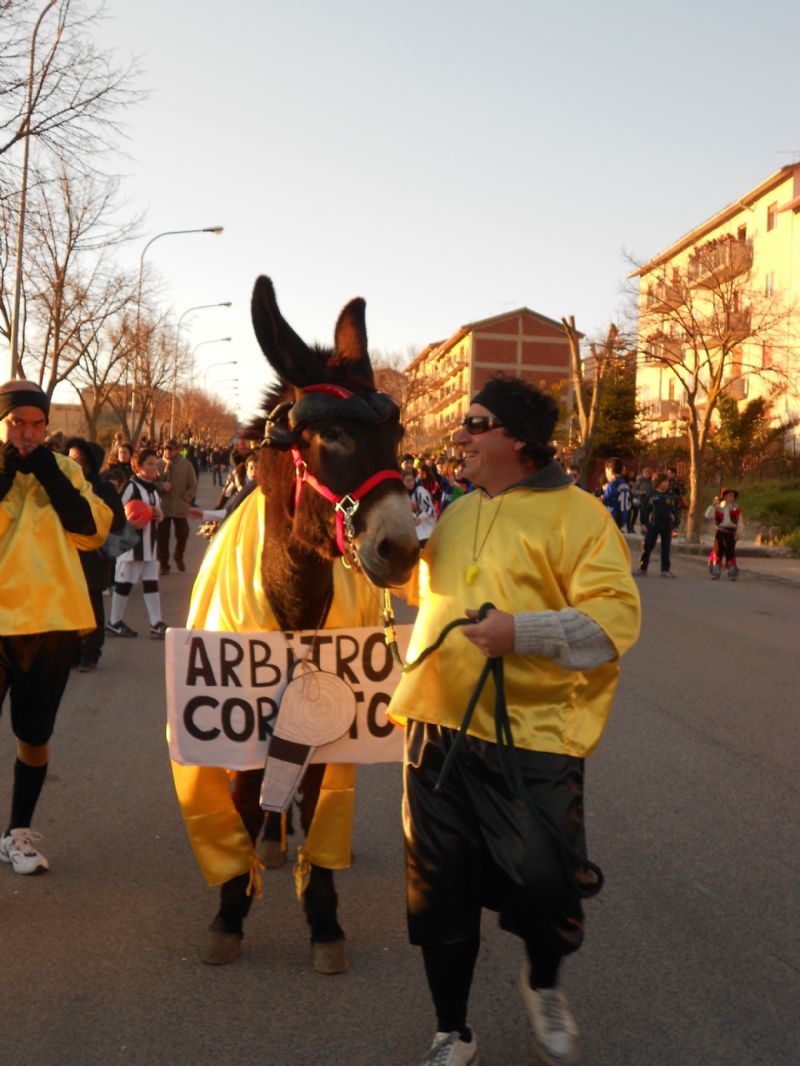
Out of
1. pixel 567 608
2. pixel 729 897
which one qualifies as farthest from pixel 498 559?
pixel 729 897

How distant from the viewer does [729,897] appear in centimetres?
491

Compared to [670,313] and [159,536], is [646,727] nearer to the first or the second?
[159,536]

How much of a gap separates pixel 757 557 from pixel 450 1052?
2462cm

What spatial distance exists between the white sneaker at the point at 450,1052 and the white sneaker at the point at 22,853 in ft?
7.54

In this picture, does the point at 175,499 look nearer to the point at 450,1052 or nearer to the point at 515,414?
the point at 515,414

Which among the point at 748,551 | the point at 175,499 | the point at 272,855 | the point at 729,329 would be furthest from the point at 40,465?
the point at 729,329

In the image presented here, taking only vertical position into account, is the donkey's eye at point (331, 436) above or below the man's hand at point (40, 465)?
above

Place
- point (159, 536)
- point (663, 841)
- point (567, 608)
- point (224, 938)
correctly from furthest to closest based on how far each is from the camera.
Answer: point (159, 536) → point (663, 841) → point (224, 938) → point (567, 608)

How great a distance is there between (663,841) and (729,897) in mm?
747

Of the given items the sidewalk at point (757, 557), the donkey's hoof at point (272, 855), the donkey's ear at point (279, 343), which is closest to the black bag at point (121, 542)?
the donkey's hoof at point (272, 855)

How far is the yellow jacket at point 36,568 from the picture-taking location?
4.75 metres

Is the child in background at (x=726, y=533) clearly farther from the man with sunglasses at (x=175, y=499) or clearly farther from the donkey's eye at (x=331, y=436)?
the donkey's eye at (x=331, y=436)

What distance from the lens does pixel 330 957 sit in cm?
408

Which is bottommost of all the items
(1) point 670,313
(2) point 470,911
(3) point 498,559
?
(2) point 470,911
